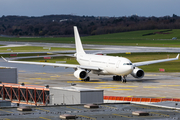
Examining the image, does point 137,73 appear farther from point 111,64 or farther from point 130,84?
point 111,64

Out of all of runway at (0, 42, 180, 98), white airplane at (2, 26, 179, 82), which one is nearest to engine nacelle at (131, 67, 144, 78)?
white airplane at (2, 26, 179, 82)

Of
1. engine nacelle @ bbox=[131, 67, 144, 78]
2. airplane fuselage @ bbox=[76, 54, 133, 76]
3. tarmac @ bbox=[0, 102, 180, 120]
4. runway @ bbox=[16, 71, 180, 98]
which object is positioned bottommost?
runway @ bbox=[16, 71, 180, 98]

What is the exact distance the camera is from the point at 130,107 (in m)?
38.7

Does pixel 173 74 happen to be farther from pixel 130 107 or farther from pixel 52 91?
pixel 130 107

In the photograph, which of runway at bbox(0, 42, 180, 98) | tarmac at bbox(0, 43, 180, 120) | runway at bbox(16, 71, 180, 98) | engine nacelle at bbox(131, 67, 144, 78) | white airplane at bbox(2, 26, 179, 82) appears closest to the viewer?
tarmac at bbox(0, 43, 180, 120)

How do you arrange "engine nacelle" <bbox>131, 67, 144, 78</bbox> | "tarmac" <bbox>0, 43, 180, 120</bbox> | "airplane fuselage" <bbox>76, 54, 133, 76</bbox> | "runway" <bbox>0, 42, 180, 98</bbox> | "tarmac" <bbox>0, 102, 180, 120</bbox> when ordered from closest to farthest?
"tarmac" <bbox>0, 102, 180, 120</bbox>
"tarmac" <bbox>0, 43, 180, 120</bbox>
"runway" <bbox>0, 42, 180, 98</bbox>
"airplane fuselage" <bbox>76, 54, 133, 76</bbox>
"engine nacelle" <bbox>131, 67, 144, 78</bbox>

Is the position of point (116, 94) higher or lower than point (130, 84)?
lower

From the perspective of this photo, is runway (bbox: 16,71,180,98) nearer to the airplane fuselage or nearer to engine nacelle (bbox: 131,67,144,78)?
engine nacelle (bbox: 131,67,144,78)

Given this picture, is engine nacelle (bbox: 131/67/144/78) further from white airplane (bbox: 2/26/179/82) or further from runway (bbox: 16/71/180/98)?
runway (bbox: 16/71/180/98)

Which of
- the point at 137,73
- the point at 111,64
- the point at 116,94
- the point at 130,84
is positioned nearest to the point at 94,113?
the point at 116,94

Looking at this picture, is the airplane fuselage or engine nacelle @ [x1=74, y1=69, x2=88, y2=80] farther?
engine nacelle @ [x1=74, y1=69, x2=88, y2=80]

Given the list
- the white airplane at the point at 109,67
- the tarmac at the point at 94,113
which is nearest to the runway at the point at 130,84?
the white airplane at the point at 109,67

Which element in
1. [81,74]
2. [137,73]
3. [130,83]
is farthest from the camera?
[81,74]

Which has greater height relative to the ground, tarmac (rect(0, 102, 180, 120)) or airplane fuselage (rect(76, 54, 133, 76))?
airplane fuselage (rect(76, 54, 133, 76))
